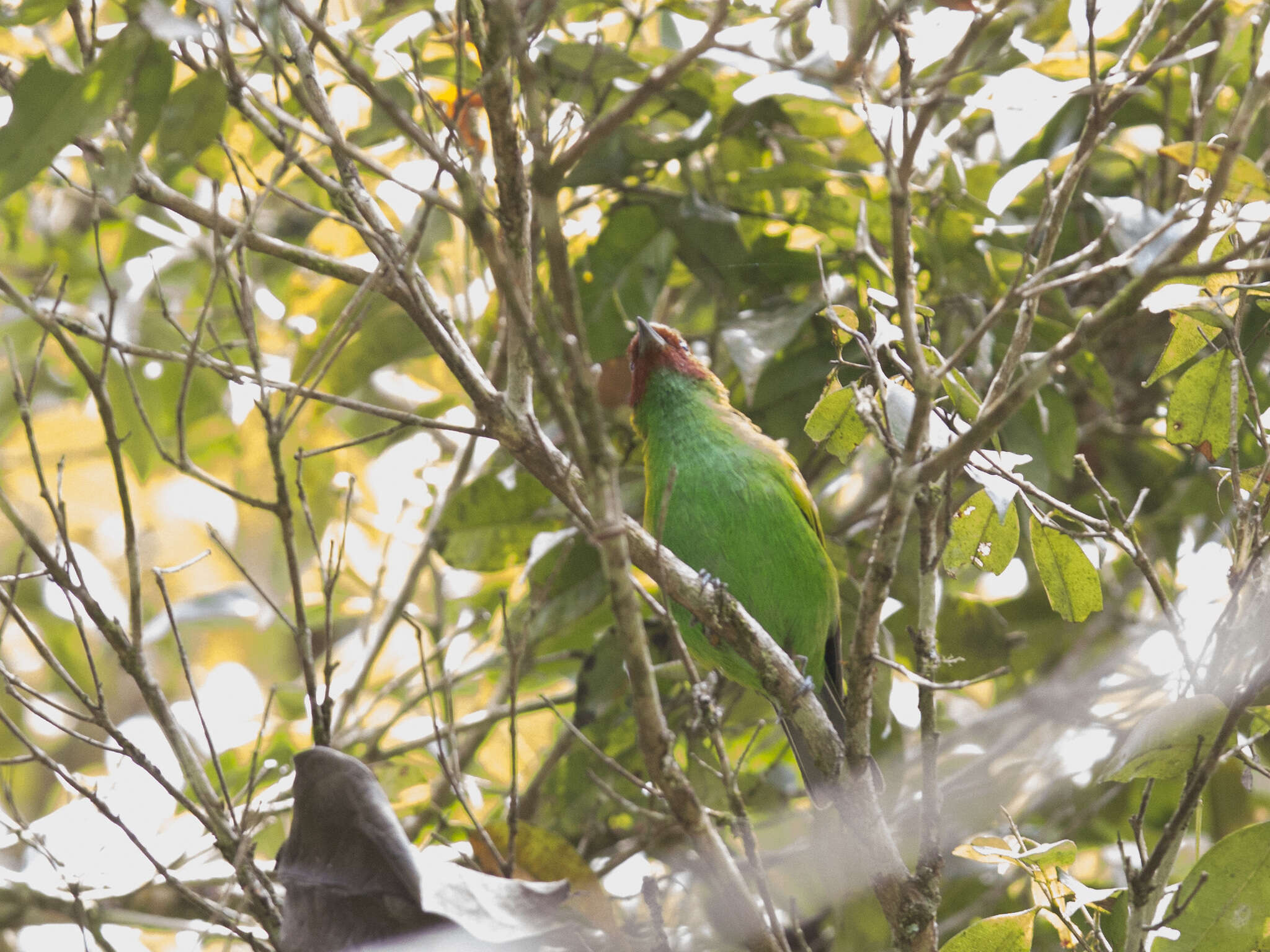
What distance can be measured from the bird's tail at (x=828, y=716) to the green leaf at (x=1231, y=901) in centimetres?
82

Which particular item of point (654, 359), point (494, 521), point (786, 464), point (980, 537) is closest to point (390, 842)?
point (980, 537)

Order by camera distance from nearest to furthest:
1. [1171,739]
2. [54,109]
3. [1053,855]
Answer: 1. [54,109]
2. [1171,739]
3. [1053,855]

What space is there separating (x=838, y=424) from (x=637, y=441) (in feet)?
5.78

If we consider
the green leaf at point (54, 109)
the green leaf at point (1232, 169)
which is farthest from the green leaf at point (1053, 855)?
the green leaf at point (54, 109)

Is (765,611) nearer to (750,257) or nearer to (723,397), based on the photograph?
(723,397)

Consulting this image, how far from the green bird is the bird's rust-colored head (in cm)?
15

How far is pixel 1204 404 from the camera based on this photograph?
2791 millimetres

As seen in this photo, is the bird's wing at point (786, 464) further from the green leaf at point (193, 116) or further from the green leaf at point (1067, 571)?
the green leaf at point (193, 116)

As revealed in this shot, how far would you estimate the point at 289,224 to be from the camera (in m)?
5.25

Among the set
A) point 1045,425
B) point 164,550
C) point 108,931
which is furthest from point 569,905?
point 164,550

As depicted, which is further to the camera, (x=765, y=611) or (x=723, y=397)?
(x=723, y=397)

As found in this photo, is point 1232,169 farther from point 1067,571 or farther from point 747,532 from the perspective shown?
point 747,532

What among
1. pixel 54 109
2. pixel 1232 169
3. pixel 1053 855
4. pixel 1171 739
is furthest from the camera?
pixel 1053 855

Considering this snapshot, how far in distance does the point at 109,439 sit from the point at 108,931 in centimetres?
211
